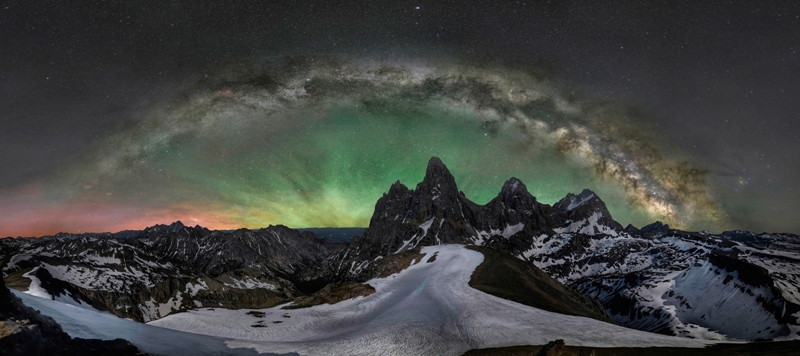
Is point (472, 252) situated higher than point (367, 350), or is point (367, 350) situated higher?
point (472, 252)

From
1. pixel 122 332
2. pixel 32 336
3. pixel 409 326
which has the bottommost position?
pixel 409 326

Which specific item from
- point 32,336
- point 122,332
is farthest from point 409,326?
Result: point 32,336

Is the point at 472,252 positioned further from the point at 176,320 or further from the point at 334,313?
the point at 176,320

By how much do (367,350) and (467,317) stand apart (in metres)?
16.3

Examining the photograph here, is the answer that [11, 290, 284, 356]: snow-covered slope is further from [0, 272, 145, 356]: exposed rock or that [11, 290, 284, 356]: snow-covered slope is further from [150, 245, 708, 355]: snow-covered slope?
[150, 245, 708, 355]: snow-covered slope

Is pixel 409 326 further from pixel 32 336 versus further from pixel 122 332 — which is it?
pixel 32 336

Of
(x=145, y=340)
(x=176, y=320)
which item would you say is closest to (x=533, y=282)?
(x=176, y=320)

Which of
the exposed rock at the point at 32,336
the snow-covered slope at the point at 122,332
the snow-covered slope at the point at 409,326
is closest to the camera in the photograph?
the exposed rock at the point at 32,336

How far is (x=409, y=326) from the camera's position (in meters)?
44.4

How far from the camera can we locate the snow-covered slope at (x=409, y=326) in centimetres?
3925

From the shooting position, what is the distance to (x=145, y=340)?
92.0 ft

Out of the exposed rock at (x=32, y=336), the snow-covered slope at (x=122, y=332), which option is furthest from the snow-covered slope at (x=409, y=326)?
the exposed rock at (x=32, y=336)

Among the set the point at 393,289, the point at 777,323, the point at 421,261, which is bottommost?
the point at 777,323

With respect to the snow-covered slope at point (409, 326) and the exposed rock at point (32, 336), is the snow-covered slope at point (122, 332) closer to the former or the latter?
the exposed rock at point (32, 336)
